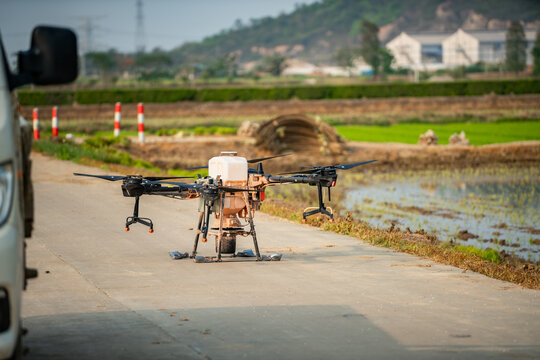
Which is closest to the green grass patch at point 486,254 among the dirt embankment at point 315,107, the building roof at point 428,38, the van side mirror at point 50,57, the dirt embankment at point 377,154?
the van side mirror at point 50,57

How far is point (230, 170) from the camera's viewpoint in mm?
9266

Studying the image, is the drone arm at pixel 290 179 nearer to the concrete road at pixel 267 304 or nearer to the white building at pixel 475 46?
the concrete road at pixel 267 304

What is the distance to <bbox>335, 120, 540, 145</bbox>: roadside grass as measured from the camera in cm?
3519

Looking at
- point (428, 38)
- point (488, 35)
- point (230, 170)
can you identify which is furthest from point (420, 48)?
point (230, 170)

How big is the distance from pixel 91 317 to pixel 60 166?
14.5 meters

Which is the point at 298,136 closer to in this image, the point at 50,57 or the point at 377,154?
the point at 377,154

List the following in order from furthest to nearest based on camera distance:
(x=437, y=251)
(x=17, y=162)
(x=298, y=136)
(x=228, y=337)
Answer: (x=298, y=136) → (x=437, y=251) → (x=228, y=337) → (x=17, y=162)

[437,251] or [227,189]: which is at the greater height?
[227,189]

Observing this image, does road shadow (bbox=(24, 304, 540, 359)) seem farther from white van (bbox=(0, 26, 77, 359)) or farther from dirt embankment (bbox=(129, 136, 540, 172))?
dirt embankment (bbox=(129, 136, 540, 172))

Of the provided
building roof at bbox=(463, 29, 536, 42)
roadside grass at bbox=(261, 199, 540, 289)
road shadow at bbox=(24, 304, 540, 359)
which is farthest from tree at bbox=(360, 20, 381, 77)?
road shadow at bbox=(24, 304, 540, 359)

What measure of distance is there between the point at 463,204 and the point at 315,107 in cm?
3193

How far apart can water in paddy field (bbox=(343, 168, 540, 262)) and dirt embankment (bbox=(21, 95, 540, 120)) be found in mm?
23749

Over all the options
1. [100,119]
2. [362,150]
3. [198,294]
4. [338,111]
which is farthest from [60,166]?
[338,111]

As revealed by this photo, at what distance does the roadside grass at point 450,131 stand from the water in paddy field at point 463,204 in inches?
338
